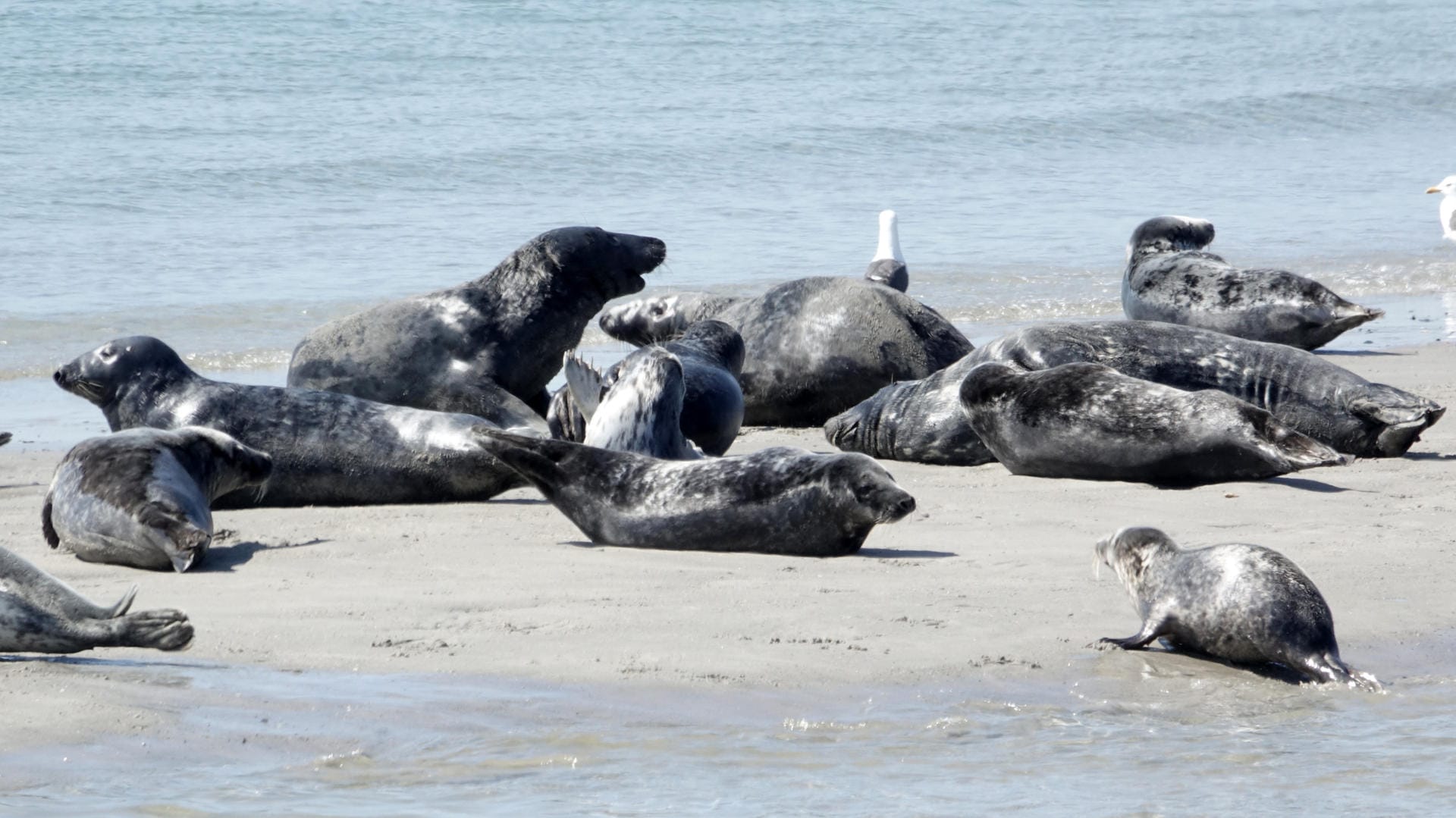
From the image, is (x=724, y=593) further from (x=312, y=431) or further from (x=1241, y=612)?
(x=312, y=431)

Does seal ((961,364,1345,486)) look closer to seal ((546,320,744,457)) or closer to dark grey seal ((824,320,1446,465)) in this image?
dark grey seal ((824,320,1446,465))

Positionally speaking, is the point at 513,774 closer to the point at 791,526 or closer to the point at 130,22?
the point at 791,526

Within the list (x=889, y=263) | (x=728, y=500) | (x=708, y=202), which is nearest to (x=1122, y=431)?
(x=728, y=500)

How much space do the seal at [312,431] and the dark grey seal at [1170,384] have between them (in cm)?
179

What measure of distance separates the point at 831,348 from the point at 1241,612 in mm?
4754

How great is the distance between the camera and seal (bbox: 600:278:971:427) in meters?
9.10

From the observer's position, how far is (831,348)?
29.9 feet

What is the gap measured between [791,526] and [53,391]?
6144 millimetres

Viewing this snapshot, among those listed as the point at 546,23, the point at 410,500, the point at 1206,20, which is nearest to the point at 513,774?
the point at 410,500

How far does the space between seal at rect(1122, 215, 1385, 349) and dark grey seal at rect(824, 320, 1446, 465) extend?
2.42 meters

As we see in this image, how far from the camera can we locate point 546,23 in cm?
3114

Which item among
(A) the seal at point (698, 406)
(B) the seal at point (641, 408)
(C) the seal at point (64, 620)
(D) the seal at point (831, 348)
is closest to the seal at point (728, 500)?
(B) the seal at point (641, 408)

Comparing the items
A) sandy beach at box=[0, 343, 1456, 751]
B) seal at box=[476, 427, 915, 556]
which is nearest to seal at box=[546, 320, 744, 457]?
sandy beach at box=[0, 343, 1456, 751]

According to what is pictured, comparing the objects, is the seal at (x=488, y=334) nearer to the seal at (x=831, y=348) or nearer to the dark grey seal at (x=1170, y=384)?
the seal at (x=831, y=348)
